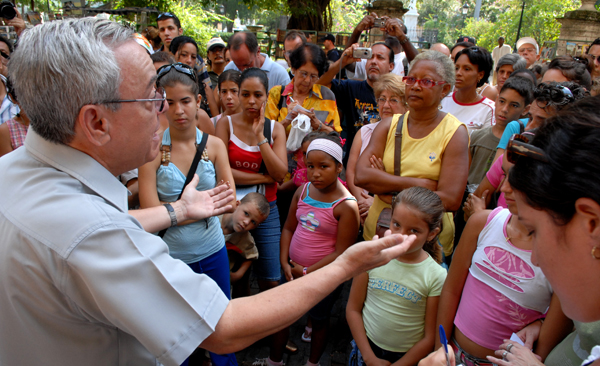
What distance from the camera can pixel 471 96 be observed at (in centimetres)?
427

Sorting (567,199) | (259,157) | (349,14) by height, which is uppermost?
(349,14)

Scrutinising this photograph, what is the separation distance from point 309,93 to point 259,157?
115 cm

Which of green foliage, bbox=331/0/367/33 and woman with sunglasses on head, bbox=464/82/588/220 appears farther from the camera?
green foliage, bbox=331/0/367/33

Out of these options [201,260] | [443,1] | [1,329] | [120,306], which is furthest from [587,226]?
[443,1]

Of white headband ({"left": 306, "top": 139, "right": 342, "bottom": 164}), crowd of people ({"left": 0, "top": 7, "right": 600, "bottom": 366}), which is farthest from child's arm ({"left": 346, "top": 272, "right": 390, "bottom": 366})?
white headband ({"left": 306, "top": 139, "right": 342, "bottom": 164})

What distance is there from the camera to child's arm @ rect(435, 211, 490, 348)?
7.27 feet

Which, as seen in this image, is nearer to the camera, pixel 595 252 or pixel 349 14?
pixel 595 252

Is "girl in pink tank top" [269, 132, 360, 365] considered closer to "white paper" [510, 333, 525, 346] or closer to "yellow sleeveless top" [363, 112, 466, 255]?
"yellow sleeveless top" [363, 112, 466, 255]

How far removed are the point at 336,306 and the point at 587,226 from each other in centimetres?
325

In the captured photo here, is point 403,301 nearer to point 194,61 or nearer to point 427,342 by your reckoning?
point 427,342

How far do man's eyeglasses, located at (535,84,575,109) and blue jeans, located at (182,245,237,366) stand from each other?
2615mm

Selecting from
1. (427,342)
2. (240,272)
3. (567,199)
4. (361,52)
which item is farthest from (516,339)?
(361,52)

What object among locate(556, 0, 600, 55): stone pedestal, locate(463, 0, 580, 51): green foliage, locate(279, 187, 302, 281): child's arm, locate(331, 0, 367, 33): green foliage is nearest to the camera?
locate(279, 187, 302, 281): child's arm

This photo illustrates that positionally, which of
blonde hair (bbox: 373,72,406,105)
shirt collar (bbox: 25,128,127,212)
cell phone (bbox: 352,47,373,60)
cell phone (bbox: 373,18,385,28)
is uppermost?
cell phone (bbox: 373,18,385,28)
